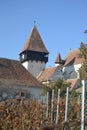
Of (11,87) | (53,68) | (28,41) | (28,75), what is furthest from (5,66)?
(28,41)

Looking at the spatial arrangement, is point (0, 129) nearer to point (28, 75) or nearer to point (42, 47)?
point (28, 75)

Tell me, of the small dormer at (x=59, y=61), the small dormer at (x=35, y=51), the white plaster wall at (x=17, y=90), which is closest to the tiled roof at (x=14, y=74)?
the white plaster wall at (x=17, y=90)

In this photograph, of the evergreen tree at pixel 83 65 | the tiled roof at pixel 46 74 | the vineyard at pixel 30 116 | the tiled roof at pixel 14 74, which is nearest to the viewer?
→ the vineyard at pixel 30 116

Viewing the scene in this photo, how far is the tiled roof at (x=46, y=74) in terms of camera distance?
63938 mm

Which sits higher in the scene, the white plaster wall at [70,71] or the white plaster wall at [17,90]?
the white plaster wall at [70,71]

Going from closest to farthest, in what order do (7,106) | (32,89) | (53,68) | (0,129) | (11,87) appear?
(0,129) → (7,106) → (11,87) → (32,89) → (53,68)

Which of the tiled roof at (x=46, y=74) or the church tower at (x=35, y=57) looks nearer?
the tiled roof at (x=46, y=74)

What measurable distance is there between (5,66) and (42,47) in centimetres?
2664

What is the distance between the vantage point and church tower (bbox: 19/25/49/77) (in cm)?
6912

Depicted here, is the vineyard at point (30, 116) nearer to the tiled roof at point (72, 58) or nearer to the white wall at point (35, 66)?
the tiled roof at point (72, 58)

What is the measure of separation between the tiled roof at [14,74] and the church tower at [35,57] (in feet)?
76.4

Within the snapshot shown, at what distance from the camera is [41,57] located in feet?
228

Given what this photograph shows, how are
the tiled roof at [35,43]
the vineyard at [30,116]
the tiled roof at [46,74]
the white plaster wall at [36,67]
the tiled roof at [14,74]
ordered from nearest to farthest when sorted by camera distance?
the vineyard at [30,116], the tiled roof at [14,74], the tiled roof at [46,74], the white plaster wall at [36,67], the tiled roof at [35,43]

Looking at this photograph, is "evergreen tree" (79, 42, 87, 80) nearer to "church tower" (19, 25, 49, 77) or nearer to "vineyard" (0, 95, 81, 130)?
"church tower" (19, 25, 49, 77)
